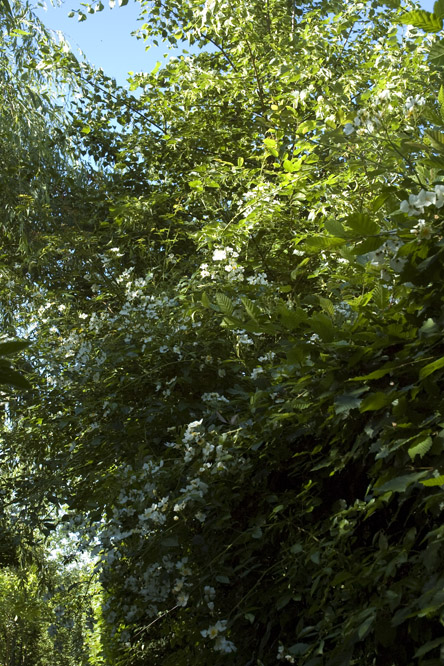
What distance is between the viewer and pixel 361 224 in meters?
1.24

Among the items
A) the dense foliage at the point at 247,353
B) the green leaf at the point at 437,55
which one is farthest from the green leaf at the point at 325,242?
the green leaf at the point at 437,55

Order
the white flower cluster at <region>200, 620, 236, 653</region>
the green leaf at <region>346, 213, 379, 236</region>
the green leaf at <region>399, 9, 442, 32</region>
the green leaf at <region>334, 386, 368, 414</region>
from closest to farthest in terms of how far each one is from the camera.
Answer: the green leaf at <region>399, 9, 442, 32</region>, the green leaf at <region>346, 213, 379, 236</region>, the green leaf at <region>334, 386, 368, 414</region>, the white flower cluster at <region>200, 620, 236, 653</region>

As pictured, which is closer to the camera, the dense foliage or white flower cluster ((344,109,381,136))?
the dense foliage

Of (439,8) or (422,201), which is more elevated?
(439,8)

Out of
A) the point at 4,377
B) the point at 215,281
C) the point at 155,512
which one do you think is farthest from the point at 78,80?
the point at 4,377

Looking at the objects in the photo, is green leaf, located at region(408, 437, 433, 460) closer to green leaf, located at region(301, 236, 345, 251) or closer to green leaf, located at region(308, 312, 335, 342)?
green leaf, located at region(308, 312, 335, 342)

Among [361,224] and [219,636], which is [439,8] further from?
[219,636]

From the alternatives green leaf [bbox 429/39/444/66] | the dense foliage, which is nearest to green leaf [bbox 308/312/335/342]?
the dense foliage

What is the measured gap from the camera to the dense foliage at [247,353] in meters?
1.36

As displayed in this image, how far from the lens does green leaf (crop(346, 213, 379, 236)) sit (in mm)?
1229

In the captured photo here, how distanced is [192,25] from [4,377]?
4.67m

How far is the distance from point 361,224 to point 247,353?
5.19 ft

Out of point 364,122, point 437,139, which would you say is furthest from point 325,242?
point 364,122

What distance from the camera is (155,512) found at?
7.05ft
